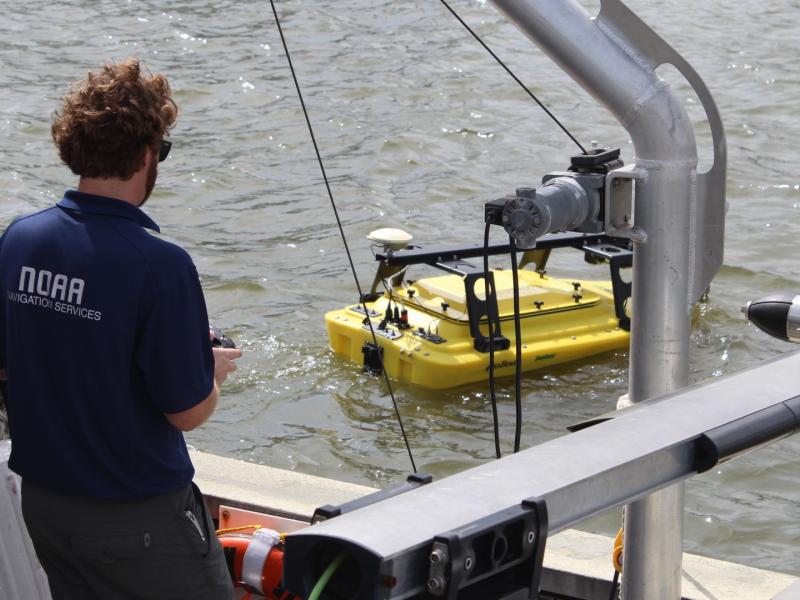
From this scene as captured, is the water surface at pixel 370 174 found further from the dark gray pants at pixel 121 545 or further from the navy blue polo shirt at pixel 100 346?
the navy blue polo shirt at pixel 100 346

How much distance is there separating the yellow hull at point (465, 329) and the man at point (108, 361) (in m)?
5.16

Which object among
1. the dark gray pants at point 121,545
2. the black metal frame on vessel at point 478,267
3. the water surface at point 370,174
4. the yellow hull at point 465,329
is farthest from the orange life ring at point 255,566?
the yellow hull at point 465,329

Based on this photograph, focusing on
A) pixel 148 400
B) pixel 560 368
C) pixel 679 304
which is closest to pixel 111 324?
pixel 148 400

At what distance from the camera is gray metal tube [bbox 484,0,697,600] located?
215 centimetres

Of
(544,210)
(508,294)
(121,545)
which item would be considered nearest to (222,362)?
(121,545)

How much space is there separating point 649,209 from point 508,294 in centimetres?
552

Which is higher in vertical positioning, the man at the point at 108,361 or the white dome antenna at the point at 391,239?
the man at the point at 108,361

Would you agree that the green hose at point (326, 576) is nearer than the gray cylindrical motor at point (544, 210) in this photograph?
Yes

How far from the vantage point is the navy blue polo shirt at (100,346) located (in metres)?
2.33

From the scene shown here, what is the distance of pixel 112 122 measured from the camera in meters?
2.36

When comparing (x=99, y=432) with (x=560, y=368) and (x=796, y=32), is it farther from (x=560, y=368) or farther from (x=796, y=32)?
(x=796, y=32)

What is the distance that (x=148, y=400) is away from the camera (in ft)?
7.99

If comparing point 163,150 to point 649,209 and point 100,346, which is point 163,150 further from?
point 649,209

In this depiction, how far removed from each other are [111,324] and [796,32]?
1592 cm
